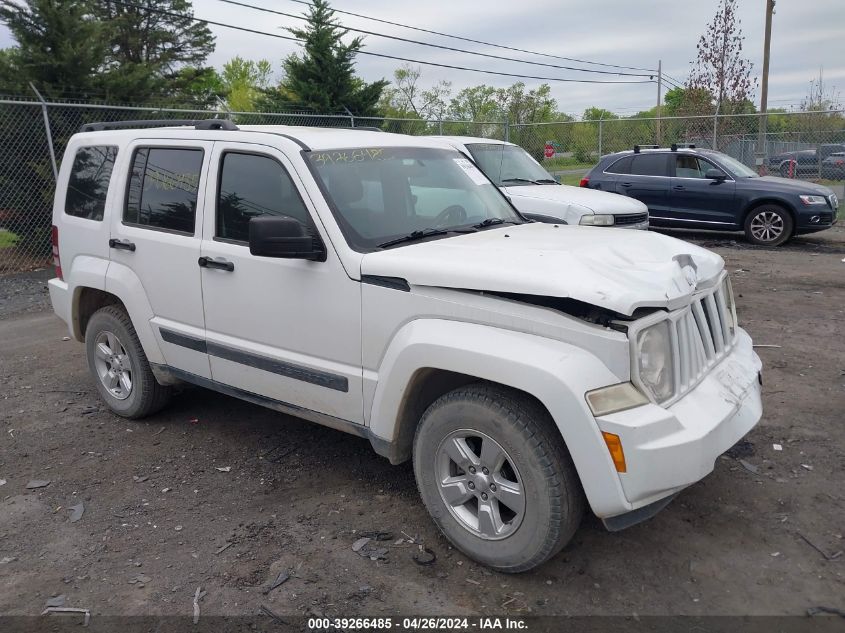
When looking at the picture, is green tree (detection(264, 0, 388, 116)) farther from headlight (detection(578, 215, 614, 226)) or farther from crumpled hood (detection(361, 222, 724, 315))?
crumpled hood (detection(361, 222, 724, 315))

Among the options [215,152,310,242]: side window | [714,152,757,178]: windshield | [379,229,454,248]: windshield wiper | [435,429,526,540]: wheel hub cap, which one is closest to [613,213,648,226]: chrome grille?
[714,152,757,178]: windshield

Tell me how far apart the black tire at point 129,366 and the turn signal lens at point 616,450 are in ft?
11.2

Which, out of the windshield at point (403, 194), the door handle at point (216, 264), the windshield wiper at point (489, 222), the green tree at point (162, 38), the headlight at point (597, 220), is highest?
the green tree at point (162, 38)

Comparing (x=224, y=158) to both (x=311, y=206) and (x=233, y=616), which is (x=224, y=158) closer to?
(x=311, y=206)

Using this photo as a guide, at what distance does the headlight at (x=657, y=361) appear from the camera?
2.90m

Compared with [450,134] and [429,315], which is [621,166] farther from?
[429,315]

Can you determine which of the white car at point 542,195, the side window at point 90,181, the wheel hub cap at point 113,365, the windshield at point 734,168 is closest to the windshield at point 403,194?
the side window at point 90,181

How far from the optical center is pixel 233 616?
2996 mm

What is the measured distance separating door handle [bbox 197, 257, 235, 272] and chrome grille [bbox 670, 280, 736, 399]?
240cm

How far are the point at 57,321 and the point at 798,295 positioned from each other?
8.67 meters

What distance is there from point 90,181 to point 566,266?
370cm

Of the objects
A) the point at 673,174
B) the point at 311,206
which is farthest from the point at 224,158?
the point at 673,174

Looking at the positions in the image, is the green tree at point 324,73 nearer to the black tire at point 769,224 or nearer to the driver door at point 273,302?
the black tire at point 769,224

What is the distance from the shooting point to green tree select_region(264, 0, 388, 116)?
20.8m
